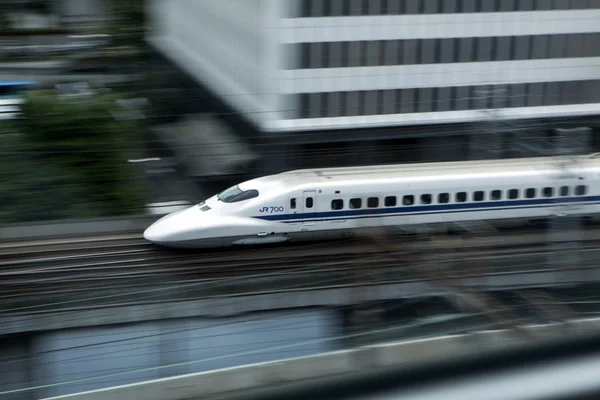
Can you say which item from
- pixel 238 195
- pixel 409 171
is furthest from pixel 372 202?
pixel 238 195

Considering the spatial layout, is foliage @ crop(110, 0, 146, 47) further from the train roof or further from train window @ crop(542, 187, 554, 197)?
train window @ crop(542, 187, 554, 197)

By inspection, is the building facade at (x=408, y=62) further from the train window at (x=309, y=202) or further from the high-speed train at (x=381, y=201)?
the train window at (x=309, y=202)

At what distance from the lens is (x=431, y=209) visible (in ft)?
15.3

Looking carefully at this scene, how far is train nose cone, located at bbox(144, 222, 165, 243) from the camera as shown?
14.4 feet

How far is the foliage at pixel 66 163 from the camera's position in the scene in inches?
259

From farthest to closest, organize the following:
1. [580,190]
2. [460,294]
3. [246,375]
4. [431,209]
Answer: [580,190], [431,209], [460,294], [246,375]

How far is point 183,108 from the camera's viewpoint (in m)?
9.69

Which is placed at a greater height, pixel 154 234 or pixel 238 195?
pixel 238 195

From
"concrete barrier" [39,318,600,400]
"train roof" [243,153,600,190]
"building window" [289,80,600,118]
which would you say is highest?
"concrete barrier" [39,318,600,400]

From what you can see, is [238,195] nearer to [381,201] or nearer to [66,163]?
[381,201]

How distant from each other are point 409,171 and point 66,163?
3850 mm

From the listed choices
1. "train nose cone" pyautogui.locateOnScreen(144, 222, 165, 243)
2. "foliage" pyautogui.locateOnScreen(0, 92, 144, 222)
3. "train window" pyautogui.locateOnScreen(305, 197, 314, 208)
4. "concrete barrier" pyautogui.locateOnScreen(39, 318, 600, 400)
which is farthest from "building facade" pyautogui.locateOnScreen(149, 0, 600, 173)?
"concrete barrier" pyautogui.locateOnScreen(39, 318, 600, 400)

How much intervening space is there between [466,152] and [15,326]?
5.71 meters

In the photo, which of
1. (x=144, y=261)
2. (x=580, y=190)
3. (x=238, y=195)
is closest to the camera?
(x=144, y=261)
